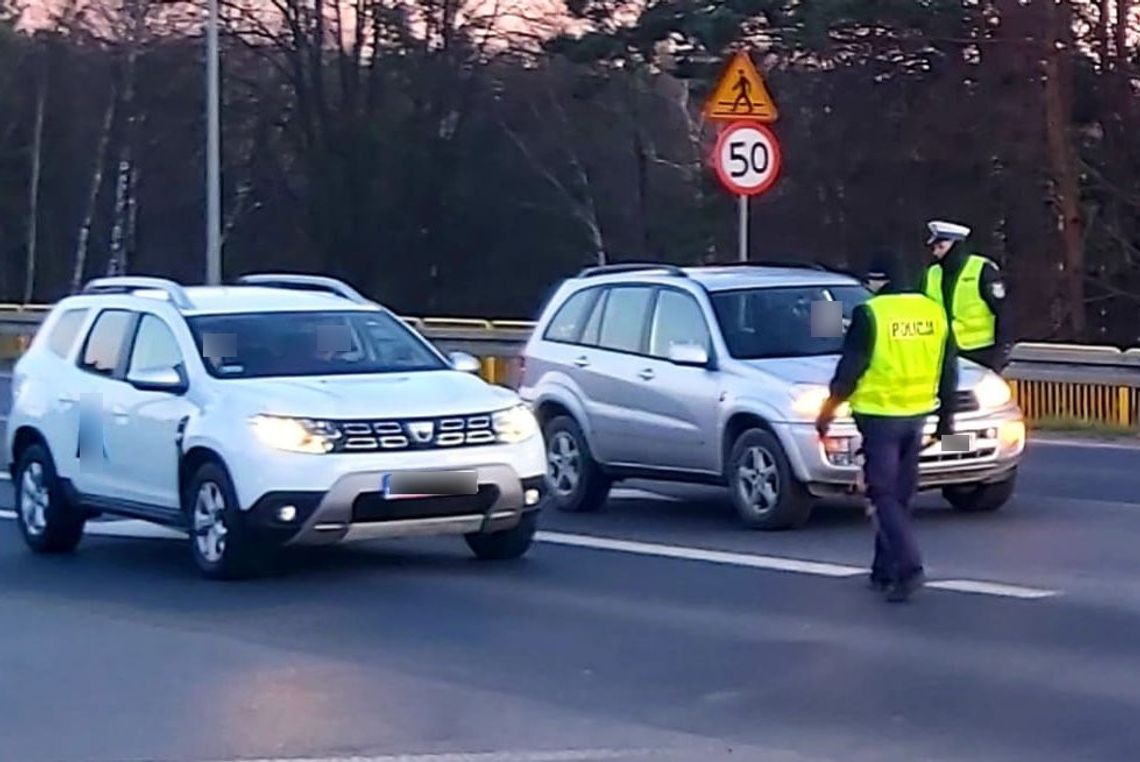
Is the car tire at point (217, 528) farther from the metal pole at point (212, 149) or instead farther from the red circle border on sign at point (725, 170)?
the metal pole at point (212, 149)

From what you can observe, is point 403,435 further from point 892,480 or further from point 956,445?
point 956,445

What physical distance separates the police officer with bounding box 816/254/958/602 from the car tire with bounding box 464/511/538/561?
2124mm

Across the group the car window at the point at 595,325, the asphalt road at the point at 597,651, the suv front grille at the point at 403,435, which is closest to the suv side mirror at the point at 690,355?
the asphalt road at the point at 597,651

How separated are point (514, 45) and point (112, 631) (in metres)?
40.6

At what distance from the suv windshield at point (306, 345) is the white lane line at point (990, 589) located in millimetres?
3069

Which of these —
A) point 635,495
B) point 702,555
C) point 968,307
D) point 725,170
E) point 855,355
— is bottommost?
→ point 635,495

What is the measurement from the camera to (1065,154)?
35562 millimetres

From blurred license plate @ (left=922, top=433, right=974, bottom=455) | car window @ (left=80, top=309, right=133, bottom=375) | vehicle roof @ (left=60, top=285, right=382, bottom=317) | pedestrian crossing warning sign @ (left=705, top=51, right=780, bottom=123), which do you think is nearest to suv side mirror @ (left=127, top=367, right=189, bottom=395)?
vehicle roof @ (left=60, top=285, right=382, bottom=317)

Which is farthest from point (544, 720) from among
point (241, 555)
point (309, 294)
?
point (309, 294)

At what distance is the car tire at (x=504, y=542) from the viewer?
44.7ft

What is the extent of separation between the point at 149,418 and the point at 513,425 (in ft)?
6.52

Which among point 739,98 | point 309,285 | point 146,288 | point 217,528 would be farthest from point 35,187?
point 217,528

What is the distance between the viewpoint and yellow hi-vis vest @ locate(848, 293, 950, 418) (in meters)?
12.0

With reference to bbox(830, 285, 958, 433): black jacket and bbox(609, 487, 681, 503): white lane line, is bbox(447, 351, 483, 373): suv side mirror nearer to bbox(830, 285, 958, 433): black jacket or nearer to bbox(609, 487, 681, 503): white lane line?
bbox(830, 285, 958, 433): black jacket
